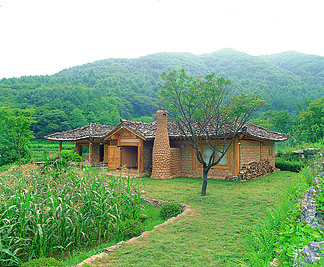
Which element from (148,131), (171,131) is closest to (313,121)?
(171,131)

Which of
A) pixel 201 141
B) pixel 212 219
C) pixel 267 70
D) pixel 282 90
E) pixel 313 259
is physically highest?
pixel 267 70

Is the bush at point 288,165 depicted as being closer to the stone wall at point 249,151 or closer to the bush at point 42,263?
the stone wall at point 249,151

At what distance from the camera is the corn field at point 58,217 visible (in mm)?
3850

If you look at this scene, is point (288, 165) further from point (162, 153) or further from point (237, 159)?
point (162, 153)

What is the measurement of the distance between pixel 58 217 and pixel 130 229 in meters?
1.48

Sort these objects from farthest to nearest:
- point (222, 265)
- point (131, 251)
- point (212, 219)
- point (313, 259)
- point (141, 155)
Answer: point (141, 155) < point (212, 219) < point (131, 251) < point (222, 265) < point (313, 259)

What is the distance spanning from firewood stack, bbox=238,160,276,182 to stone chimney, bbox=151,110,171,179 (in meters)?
3.84

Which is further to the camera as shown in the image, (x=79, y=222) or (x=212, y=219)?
(x=212, y=219)

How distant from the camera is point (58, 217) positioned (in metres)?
4.25

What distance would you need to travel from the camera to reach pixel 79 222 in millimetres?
4551

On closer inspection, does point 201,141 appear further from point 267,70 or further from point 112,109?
point 267,70

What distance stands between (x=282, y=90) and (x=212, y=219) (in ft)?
169

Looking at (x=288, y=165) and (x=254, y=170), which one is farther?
(x=288, y=165)

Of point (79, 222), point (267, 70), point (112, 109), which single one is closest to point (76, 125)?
point (112, 109)
